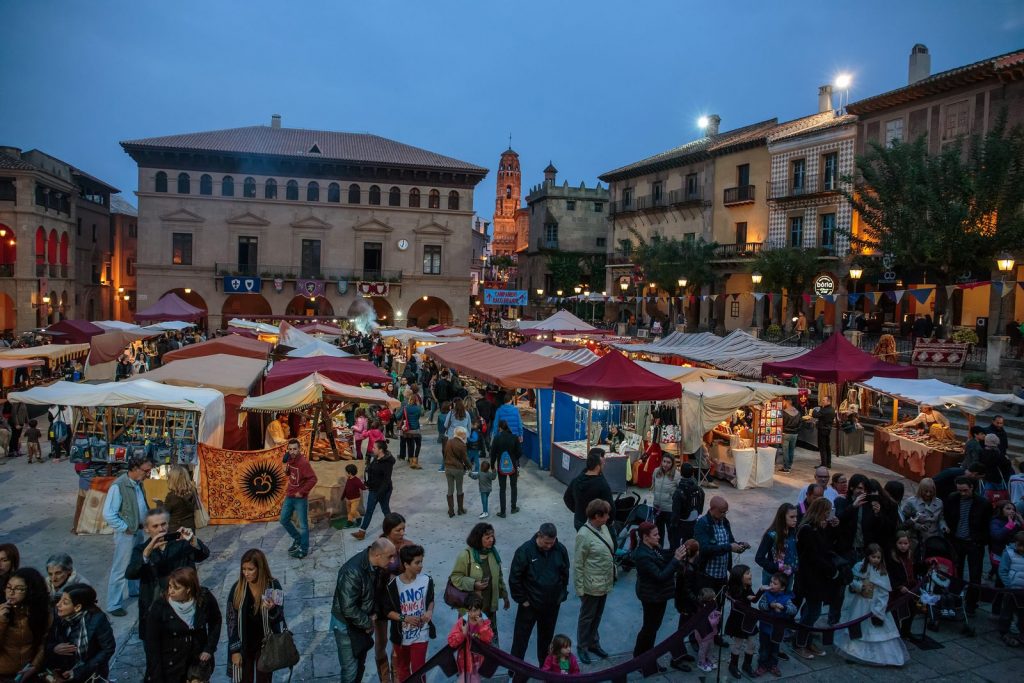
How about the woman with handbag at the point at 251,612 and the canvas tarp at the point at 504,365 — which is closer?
the woman with handbag at the point at 251,612

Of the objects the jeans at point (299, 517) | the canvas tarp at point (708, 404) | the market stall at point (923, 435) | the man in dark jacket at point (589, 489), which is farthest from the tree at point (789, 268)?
the jeans at point (299, 517)

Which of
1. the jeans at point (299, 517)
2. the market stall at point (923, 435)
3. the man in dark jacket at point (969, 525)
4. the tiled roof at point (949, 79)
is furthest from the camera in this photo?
the tiled roof at point (949, 79)

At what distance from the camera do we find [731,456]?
12062 mm

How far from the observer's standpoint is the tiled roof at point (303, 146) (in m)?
42.8

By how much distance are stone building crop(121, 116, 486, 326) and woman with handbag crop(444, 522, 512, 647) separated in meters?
41.1

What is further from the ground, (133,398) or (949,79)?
(949,79)

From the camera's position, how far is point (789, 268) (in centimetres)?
2908

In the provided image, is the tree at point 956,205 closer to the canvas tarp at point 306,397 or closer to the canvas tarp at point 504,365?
the canvas tarp at point 504,365

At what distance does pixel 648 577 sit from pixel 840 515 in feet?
6.86

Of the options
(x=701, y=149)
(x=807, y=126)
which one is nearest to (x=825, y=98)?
(x=807, y=126)

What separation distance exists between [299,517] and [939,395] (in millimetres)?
11015

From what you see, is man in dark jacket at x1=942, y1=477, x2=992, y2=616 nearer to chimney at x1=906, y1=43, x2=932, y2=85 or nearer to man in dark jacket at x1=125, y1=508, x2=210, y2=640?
man in dark jacket at x1=125, y1=508, x2=210, y2=640

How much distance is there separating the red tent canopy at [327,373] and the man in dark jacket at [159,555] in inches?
298

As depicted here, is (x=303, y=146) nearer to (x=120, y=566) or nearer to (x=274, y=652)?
(x=120, y=566)
